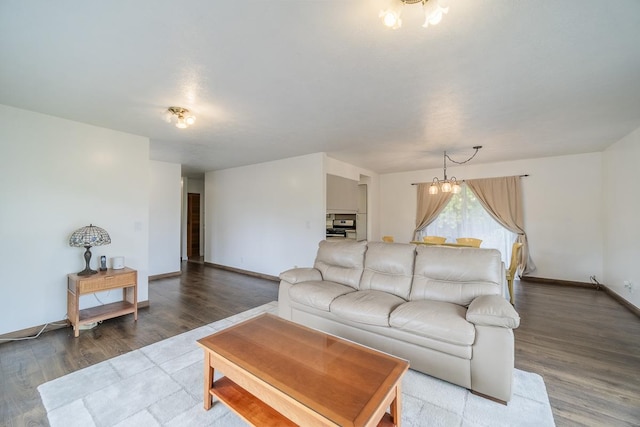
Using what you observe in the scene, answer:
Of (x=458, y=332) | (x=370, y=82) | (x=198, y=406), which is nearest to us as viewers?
(x=198, y=406)

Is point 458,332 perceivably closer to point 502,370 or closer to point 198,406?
point 502,370

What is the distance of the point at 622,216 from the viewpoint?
3.94 meters

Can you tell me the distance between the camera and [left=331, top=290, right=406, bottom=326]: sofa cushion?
88.9 inches

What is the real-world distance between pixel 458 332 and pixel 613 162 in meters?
4.85

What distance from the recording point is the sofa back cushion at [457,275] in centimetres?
235

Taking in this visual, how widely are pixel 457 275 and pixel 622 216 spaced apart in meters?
3.70

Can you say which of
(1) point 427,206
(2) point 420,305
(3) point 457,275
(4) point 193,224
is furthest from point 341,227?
(4) point 193,224

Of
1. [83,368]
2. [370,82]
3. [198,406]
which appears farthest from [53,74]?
[198,406]

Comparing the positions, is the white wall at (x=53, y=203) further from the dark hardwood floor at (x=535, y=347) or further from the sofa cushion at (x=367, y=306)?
the sofa cushion at (x=367, y=306)

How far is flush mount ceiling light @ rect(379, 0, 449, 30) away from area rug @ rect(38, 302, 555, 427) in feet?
7.75

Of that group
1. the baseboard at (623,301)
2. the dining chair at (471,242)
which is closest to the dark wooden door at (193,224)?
the dining chair at (471,242)

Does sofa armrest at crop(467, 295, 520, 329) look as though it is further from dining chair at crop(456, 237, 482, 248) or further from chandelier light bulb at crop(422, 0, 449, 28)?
dining chair at crop(456, 237, 482, 248)

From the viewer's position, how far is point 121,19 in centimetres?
154

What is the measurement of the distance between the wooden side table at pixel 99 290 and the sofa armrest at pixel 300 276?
77.6 inches
